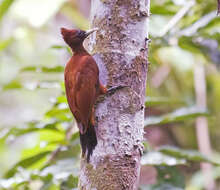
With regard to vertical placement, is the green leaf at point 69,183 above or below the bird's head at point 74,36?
below

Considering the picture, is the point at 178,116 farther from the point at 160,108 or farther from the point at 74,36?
the point at 160,108

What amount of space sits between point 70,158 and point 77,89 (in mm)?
892

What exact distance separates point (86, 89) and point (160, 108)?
236 cm

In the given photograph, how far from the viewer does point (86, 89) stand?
127cm

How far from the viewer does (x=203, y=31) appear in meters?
2.16

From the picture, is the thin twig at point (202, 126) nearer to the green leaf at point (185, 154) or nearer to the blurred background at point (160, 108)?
the blurred background at point (160, 108)

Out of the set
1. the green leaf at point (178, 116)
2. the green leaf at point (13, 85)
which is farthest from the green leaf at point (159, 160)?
the green leaf at point (13, 85)

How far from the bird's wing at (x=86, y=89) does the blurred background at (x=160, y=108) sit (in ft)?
2.17

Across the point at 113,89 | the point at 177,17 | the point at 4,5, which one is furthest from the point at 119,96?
the point at 4,5

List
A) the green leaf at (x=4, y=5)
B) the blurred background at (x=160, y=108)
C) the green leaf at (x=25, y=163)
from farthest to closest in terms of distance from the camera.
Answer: the green leaf at (x=4, y=5) < the green leaf at (x=25, y=163) < the blurred background at (x=160, y=108)

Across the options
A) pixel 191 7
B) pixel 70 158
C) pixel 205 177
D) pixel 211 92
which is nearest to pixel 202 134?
pixel 205 177

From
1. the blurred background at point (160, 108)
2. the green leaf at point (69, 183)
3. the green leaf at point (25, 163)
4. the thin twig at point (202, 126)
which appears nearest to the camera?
the green leaf at point (69, 183)

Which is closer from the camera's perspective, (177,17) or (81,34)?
(81,34)

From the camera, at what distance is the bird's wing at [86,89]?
1258 mm
